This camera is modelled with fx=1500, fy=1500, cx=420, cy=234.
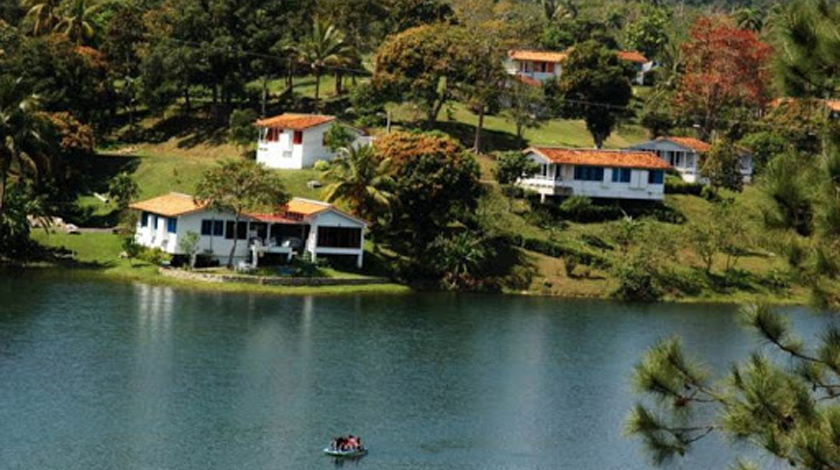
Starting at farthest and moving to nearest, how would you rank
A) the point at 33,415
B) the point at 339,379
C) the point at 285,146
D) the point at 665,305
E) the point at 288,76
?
the point at 288,76
the point at 285,146
the point at 665,305
the point at 339,379
the point at 33,415

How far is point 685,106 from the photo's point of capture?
114m

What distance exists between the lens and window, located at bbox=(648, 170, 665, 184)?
312 ft

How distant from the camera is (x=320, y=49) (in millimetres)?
106750

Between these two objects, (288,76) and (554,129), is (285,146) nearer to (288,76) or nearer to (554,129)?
(288,76)

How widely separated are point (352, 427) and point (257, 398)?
5.11 meters

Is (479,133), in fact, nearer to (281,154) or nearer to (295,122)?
(295,122)

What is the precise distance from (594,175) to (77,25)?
38.8 metres

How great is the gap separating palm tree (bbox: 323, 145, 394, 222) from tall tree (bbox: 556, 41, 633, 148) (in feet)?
95.3

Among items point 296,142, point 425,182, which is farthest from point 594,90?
point 425,182

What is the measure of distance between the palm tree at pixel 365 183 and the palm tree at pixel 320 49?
25.7 m

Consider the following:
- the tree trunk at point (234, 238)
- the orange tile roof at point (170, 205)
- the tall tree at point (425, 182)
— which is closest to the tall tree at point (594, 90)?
the tall tree at point (425, 182)

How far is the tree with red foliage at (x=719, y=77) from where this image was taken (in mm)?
109312

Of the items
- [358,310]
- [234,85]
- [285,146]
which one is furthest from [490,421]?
[234,85]

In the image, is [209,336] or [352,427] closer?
[352,427]
